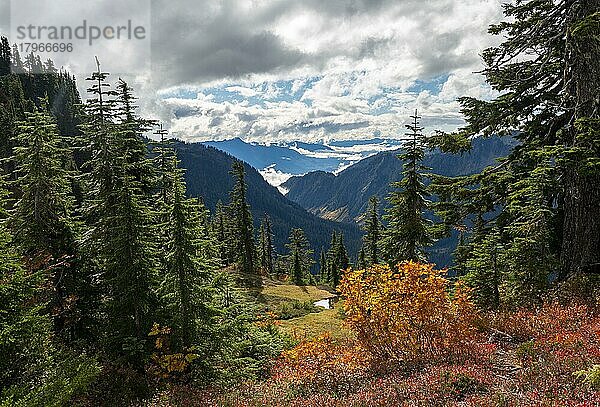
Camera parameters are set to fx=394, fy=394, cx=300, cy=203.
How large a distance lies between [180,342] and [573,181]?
13395 millimetres

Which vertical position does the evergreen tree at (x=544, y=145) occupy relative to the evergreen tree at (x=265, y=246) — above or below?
above

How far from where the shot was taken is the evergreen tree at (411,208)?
23.5 metres

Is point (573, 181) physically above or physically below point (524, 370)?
above

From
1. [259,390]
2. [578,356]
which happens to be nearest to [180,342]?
[259,390]

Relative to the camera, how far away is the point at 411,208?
2430cm

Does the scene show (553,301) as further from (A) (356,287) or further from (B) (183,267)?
(B) (183,267)

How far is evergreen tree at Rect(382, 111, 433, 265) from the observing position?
2350 cm

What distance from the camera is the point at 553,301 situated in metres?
11.3

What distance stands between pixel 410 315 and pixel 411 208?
48.8 feet

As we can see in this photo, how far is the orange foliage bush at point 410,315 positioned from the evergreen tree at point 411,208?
1342 cm

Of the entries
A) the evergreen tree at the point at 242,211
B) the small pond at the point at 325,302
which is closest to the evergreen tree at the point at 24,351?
the evergreen tree at the point at 242,211

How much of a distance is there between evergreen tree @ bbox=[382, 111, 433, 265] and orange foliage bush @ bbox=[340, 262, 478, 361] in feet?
44.0

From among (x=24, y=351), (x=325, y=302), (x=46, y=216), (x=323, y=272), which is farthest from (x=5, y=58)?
(x=24, y=351)

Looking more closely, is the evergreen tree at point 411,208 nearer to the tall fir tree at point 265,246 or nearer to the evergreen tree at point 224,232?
the evergreen tree at point 224,232
